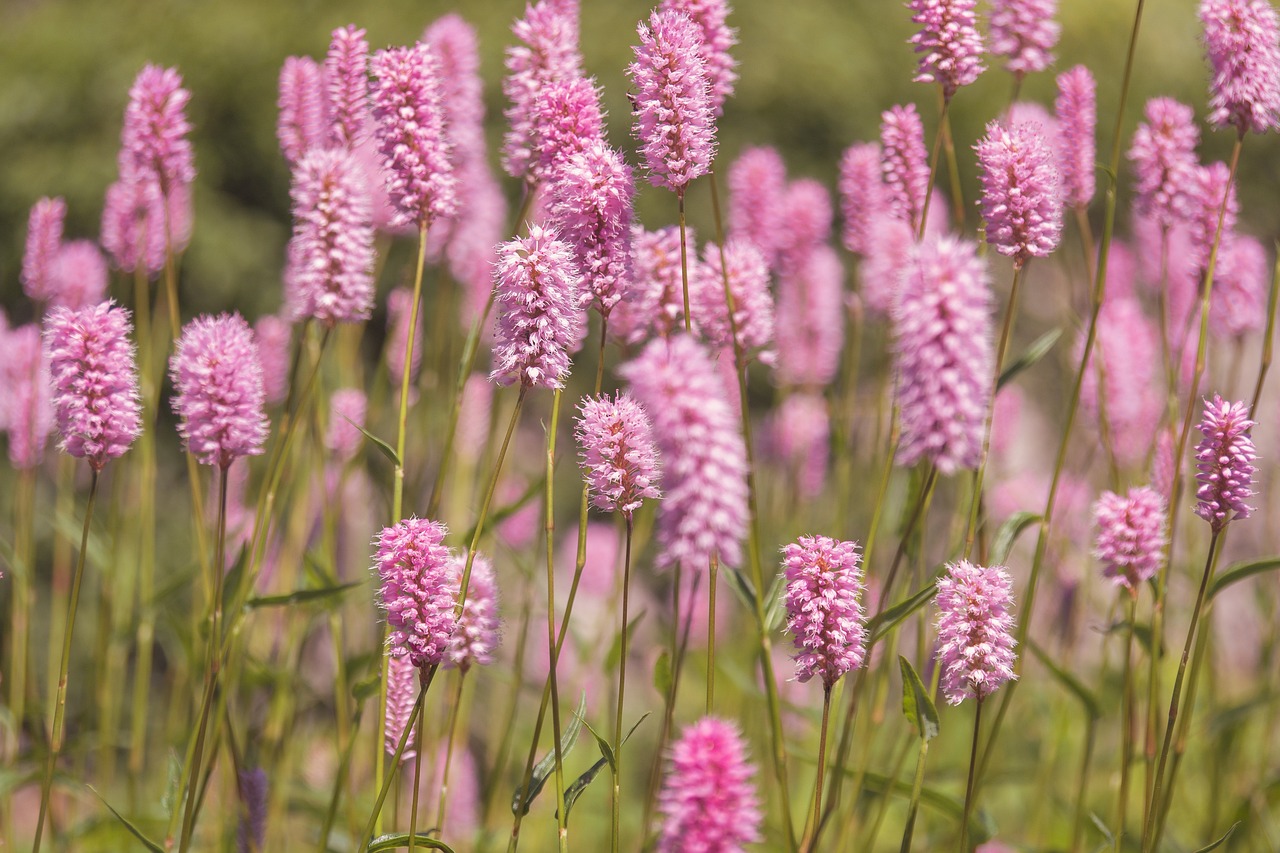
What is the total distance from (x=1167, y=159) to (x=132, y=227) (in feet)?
7.22

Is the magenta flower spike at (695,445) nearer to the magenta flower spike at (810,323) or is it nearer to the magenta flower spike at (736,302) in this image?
the magenta flower spike at (736,302)

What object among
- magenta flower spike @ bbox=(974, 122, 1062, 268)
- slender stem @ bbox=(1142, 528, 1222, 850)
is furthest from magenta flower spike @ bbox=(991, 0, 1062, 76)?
slender stem @ bbox=(1142, 528, 1222, 850)

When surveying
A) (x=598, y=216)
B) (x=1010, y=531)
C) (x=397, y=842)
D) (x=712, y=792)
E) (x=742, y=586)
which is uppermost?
(x=598, y=216)

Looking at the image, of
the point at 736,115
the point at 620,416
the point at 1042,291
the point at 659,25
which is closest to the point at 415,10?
the point at 736,115

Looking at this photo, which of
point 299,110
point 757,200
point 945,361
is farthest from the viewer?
point 757,200

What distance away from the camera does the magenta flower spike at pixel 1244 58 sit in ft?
6.32

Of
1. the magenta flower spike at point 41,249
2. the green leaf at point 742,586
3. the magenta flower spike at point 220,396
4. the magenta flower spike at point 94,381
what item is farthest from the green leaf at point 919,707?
the magenta flower spike at point 41,249

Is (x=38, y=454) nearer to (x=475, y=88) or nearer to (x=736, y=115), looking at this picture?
(x=475, y=88)

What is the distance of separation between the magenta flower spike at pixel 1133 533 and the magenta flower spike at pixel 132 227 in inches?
79.4

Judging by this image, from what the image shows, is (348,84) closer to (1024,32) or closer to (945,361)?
(1024,32)

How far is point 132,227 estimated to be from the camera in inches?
108

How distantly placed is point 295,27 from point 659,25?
330 cm

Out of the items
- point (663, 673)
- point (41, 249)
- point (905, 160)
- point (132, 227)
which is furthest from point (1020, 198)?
point (41, 249)

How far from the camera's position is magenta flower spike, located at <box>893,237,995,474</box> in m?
1.25
